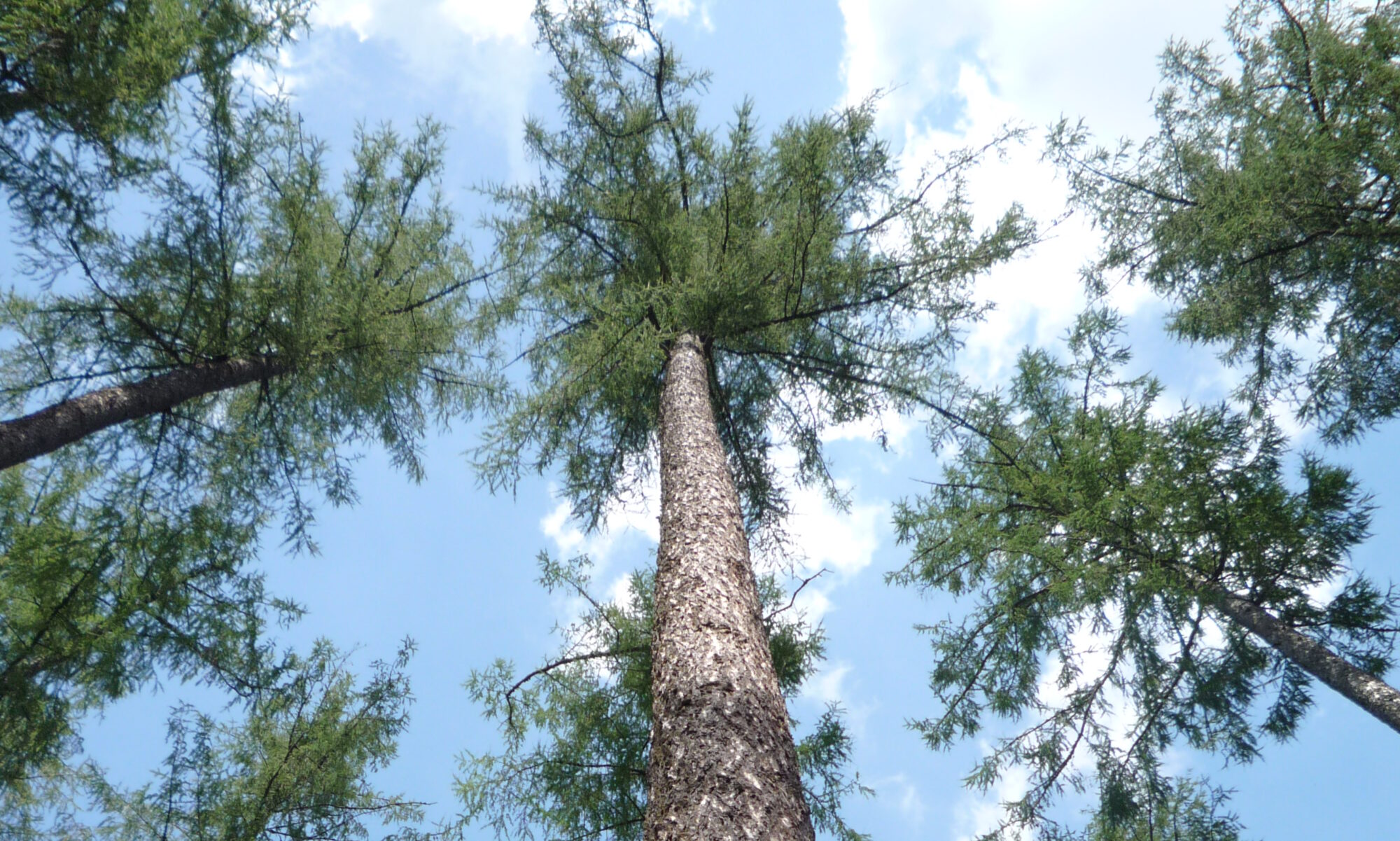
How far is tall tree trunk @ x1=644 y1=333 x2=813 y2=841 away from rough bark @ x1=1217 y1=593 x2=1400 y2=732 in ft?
12.8

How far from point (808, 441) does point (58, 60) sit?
6.32 meters

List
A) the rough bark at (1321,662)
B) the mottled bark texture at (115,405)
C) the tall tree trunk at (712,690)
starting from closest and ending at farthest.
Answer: the tall tree trunk at (712,690) → the mottled bark texture at (115,405) → the rough bark at (1321,662)

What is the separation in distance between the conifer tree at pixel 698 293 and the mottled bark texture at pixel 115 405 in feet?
6.64

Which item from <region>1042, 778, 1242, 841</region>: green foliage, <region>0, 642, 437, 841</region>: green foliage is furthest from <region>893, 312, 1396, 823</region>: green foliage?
<region>0, 642, 437, 841</region>: green foliage

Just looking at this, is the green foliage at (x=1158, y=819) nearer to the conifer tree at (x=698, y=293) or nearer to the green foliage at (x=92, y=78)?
the conifer tree at (x=698, y=293)

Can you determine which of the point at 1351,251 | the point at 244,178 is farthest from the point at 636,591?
the point at 1351,251

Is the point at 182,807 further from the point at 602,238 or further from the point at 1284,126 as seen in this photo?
the point at 1284,126

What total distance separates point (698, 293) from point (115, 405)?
4.04 meters

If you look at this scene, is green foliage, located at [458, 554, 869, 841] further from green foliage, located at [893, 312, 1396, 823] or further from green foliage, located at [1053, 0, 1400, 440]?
green foliage, located at [1053, 0, 1400, 440]

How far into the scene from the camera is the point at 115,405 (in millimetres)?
4781

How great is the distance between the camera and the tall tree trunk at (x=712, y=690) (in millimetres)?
2410

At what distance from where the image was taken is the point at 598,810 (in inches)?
189

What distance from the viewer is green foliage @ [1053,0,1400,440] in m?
5.95

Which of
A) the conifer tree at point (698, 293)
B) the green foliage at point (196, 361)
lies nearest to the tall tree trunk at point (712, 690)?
the conifer tree at point (698, 293)
